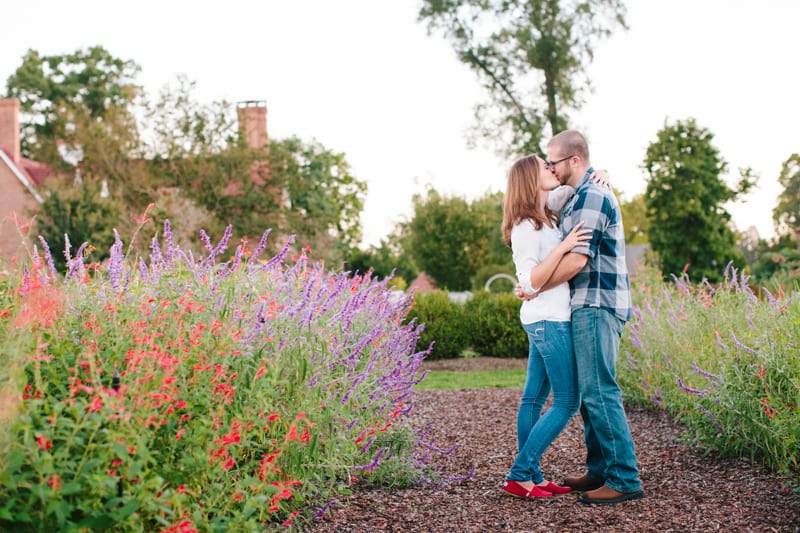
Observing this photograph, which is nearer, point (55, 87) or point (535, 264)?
point (535, 264)

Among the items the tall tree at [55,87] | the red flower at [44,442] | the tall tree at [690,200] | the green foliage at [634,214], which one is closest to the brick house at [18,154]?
the tall tree at [55,87]

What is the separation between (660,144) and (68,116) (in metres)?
21.6

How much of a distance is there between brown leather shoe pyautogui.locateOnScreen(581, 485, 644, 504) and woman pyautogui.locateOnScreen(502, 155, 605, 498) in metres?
0.23

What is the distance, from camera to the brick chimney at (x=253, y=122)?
30.6 metres

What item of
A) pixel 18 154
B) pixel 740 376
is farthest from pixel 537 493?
pixel 18 154

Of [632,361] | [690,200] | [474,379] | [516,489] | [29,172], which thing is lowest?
[474,379]

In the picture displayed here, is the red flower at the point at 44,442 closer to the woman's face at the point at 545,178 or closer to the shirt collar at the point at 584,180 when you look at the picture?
the woman's face at the point at 545,178

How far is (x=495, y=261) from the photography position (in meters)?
37.3

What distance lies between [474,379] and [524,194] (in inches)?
289

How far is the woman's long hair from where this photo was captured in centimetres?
405

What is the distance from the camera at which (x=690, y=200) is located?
1928 cm

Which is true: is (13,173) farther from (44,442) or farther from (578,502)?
(44,442)

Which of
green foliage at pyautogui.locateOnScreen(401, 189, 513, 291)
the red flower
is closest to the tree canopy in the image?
green foliage at pyautogui.locateOnScreen(401, 189, 513, 291)

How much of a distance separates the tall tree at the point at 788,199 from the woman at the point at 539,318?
3775 cm
